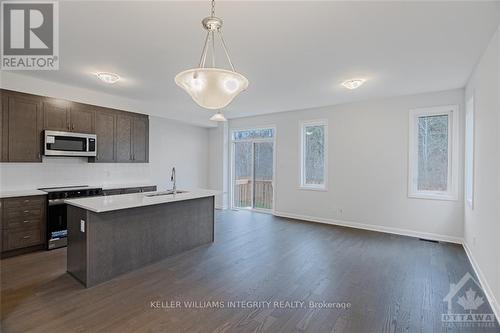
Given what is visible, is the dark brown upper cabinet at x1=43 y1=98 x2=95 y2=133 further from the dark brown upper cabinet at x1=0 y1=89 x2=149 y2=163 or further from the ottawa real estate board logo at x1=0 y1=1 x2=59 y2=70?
the ottawa real estate board logo at x1=0 y1=1 x2=59 y2=70

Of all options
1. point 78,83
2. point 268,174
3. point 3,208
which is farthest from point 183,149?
point 3,208

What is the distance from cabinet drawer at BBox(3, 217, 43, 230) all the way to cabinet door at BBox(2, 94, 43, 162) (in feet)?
2.88

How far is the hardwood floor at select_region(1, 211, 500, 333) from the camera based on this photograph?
220cm

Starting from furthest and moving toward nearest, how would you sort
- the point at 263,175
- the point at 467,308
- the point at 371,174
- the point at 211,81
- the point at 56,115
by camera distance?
the point at 263,175 < the point at 371,174 < the point at 56,115 < the point at 467,308 < the point at 211,81

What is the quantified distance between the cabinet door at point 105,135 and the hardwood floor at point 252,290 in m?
1.81

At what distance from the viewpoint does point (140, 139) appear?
17.9 ft

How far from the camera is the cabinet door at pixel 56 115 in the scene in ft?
13.3

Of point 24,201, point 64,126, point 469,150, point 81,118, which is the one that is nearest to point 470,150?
point 469,150

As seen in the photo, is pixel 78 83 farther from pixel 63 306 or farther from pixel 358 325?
pixel 358 325

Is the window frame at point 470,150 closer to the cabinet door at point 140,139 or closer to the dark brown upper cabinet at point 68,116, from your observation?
the cabinet door at point 140,139

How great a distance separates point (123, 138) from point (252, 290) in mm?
3991

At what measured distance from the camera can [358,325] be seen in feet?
7.18

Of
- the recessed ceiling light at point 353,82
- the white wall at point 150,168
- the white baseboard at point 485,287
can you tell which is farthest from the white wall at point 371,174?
Result: the white wall at point 150,168

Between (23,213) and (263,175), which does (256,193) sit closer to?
(263,175)
